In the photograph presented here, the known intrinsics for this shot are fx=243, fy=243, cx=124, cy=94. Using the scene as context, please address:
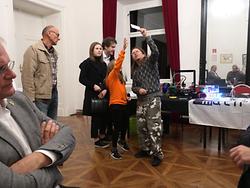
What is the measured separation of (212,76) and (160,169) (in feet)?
8.09

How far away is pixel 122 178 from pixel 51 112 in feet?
3.69

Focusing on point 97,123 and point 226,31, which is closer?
point 97,123

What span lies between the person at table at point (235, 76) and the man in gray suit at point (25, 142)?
3770 mm

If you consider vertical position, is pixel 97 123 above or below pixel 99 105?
below

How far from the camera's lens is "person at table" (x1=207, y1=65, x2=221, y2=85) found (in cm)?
437

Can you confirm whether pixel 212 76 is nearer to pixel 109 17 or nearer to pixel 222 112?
pixel 222 112

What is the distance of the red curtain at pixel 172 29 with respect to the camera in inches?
181

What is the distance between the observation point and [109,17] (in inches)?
209

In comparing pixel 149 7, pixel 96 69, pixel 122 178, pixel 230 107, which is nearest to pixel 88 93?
pixel 96 69

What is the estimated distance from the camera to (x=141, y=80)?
108 inches

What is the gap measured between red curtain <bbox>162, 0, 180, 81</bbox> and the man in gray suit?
3.77m

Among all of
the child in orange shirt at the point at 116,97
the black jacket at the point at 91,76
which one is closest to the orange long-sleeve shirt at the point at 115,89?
the child in orange shirt at the point at 116,97

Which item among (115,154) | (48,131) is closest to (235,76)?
(115,154)

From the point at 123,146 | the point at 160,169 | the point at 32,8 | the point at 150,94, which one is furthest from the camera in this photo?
the point at 32,8
